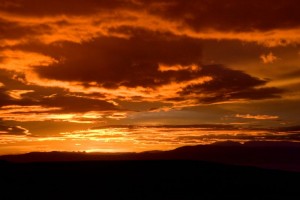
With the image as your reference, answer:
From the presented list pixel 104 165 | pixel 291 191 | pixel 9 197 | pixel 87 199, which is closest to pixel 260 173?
pixel 291 191

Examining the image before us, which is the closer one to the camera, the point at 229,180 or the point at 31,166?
the point at 229,180

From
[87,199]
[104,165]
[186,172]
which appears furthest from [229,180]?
[87,199]

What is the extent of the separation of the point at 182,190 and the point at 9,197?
12851 mm

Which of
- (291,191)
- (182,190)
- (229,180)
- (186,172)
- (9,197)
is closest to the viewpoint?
(9,197)

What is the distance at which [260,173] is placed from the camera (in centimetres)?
4819

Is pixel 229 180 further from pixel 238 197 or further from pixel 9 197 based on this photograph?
pixel 9 197

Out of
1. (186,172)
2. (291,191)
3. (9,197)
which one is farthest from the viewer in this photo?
(186,172)

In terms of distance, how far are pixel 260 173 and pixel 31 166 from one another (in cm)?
2425

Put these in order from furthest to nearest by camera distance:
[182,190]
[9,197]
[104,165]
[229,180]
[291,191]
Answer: [104,165]
[229,180]
[291,191]
[182,190]
[9,197]

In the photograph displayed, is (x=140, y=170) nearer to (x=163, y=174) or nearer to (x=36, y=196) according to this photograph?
(x=163, y=174)

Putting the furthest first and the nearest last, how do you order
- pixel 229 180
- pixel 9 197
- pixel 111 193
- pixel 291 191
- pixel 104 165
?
pixel 104 165 → pixel 229 180 → pixel 291 191 → pixel 111 193 → pixel 9 197

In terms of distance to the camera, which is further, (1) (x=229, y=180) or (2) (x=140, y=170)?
(2) (x=140, y=170)

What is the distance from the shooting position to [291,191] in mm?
36719

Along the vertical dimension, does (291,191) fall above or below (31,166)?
below
